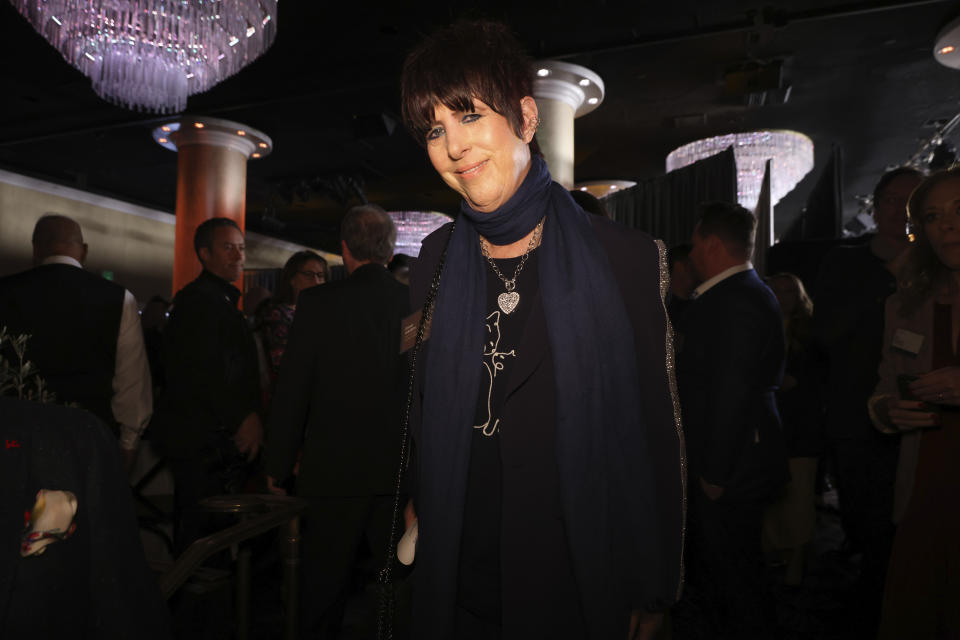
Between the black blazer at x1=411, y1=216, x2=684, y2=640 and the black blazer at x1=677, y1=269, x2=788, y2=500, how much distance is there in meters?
1.18

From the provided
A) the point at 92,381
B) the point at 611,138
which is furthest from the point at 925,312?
the point at 611,138

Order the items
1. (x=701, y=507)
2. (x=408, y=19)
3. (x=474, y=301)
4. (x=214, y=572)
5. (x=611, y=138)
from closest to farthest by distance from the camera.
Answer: (x=474, y=301) → (x=214, y=572) → (x=701, y=507) → (x=408, y=19) → (x=611, y=138)

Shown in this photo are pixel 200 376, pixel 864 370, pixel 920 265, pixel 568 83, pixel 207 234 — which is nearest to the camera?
pixel 920 265

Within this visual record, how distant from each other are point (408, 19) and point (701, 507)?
4.77 meters

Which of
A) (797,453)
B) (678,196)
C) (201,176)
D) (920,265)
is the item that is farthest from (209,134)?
(920,265)

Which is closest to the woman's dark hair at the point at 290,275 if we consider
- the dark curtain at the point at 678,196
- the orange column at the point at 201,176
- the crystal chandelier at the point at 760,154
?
the dark curtain at the point at 678,196

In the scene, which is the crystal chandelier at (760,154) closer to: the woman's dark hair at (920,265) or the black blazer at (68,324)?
the woman's dark hair at (920,265)

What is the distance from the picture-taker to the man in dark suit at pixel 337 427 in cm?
226

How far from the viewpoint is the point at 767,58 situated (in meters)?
6.30

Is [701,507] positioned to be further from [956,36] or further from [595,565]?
[956,36]

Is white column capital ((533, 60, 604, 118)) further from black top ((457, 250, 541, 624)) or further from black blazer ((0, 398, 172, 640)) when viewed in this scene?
black blazer ((0, 398, 172, 640))

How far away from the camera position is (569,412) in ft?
3.42

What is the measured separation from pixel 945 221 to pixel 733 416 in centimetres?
85

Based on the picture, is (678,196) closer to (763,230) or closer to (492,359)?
(763,230)
